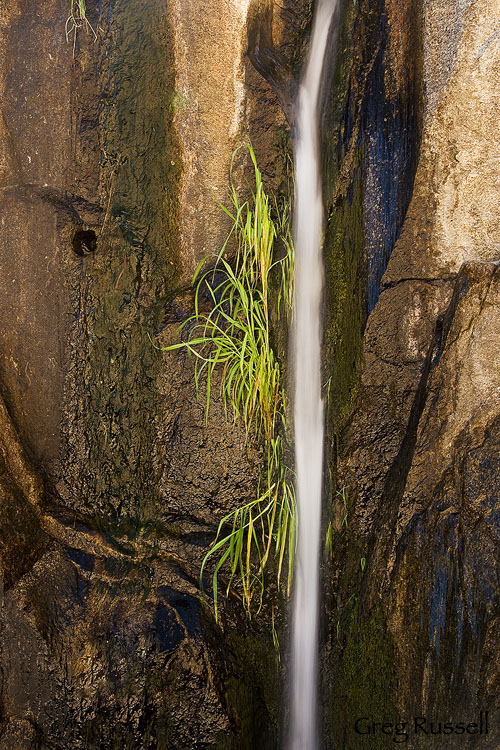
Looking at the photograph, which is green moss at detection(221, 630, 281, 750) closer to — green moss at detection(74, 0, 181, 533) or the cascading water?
the cascading water

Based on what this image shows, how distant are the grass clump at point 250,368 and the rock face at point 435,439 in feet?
0.88

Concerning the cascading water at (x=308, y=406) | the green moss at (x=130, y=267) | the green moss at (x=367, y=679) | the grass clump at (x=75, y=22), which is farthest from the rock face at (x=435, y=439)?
the grass clump at (x=75, y=22)

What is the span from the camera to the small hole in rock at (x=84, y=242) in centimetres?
275

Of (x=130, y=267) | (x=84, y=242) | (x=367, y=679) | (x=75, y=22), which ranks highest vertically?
(x=75, y=22)

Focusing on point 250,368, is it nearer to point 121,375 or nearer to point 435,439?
point 121,375

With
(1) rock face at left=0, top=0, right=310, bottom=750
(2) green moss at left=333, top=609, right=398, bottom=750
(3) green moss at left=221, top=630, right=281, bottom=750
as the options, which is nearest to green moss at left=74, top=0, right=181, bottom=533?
(1) rock face at left=0, top=0, right=310, bottom=750

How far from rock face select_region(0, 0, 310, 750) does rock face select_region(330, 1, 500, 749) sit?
1.43 feet

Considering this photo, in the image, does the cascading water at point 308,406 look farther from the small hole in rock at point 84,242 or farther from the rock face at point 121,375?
the small hole in rock at point 84,242

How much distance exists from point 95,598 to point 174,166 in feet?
5.61

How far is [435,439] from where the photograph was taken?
7.71 ft

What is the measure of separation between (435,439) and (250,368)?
0.75 meters

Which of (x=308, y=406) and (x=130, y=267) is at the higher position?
(x=130, y=267)

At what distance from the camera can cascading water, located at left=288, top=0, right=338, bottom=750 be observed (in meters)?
2.69

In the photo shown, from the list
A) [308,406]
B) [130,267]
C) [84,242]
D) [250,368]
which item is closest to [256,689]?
[308,406]
